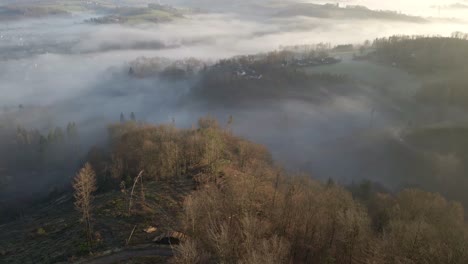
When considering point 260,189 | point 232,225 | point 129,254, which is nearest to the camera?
point 232,225

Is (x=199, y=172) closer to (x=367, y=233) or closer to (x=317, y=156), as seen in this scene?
(x=367, y=233)

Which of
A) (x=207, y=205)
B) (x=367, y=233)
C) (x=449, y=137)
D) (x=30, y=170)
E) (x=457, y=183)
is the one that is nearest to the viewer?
(x=367, y=233)

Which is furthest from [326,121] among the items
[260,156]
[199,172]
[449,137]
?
[199,172]

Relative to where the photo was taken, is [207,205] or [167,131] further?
[167,131]

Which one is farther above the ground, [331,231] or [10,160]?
[331,231]

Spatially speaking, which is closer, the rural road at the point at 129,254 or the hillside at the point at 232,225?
the hillside at the point at 232,225

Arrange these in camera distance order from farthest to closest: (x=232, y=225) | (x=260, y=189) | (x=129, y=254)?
1. (x=260, y=189)
2. (x=129, y=254)
3. (x=232, y=225)

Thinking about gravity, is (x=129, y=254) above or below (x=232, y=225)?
below

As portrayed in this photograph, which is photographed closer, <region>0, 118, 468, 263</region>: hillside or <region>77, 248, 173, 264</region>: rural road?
<region>0, 118, 468, 263</region>: hillside

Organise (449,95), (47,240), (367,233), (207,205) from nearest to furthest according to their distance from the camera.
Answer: (367,233) → (207,205) → (47,240) → (449,95)

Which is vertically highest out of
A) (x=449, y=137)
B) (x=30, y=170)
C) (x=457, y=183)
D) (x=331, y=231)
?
(x=331, y=231)

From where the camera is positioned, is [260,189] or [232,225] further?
[260,189]
